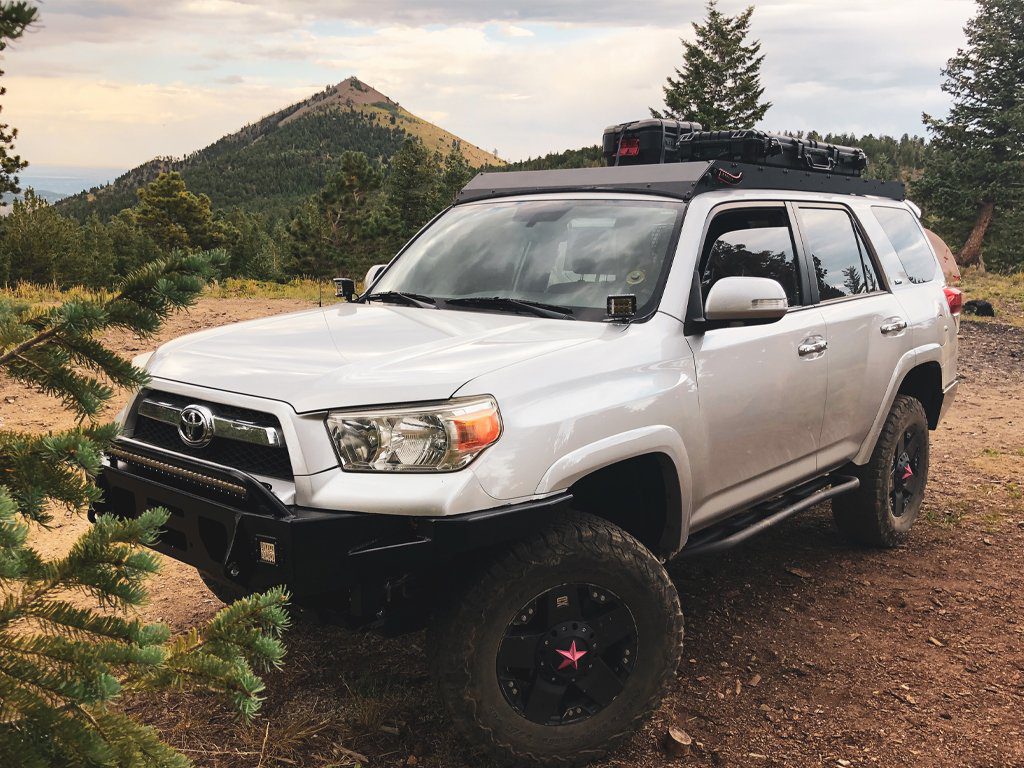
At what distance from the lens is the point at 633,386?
308cm

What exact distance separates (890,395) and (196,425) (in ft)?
12.3

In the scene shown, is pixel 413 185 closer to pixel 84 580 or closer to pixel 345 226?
pixel 345 226

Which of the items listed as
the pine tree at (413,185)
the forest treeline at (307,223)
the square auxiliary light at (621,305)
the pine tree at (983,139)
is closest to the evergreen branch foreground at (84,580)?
the square auxiliary light at (621,305)

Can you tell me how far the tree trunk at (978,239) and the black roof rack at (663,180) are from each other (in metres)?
34.6

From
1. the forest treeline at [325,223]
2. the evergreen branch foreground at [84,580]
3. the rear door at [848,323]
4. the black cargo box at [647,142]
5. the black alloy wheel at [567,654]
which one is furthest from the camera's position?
the forest treeline at [325,223]

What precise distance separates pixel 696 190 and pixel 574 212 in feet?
1.86

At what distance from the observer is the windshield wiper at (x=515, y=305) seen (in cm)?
350

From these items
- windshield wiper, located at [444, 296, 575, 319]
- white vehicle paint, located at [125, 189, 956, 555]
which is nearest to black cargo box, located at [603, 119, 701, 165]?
white vehicle paint, located at [125, 189, 956, 555]

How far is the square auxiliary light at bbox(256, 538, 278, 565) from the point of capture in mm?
2439

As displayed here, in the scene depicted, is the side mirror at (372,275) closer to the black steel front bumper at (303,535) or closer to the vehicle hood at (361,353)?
the vehicle hood at (361,353)

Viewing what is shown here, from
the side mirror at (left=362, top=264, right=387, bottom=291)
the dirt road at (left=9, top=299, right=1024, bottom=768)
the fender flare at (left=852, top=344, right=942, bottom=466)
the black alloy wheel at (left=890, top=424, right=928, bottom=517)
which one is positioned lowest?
the dirt road at (left=9, top=299, right=1024, bottom=768)

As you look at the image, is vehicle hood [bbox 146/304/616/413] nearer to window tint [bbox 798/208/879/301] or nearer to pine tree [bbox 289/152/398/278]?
window tint [bbox 798/208/879/301]

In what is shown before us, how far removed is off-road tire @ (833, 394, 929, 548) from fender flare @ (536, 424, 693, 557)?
2.03 m

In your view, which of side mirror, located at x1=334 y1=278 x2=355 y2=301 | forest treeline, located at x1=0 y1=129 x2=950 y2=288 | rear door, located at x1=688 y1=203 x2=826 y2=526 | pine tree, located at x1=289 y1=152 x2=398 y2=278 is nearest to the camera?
rear door, located at x1=688 y1=203 x2=826 y2=526
